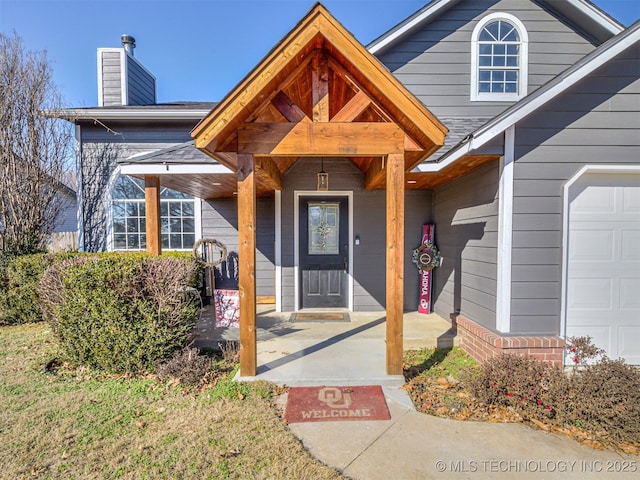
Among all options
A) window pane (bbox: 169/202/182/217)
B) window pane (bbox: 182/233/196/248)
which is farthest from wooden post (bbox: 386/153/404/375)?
window pane (bbox: 169/202/182/217)

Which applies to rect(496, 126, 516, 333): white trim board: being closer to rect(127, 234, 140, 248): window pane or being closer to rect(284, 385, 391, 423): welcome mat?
rect(284, 385, 391, 423): welcome mat

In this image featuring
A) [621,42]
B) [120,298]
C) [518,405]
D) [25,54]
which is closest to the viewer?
[518,405]

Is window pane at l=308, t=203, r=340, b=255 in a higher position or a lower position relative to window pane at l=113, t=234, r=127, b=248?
higher

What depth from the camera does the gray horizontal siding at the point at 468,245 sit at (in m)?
3.96

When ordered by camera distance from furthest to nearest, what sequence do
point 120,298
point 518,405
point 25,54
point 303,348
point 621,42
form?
point 25,54 < point 303,348 < point 120,298 < point 621,42 < point 518,405

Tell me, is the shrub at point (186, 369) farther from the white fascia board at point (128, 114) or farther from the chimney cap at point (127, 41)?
the chimney cap at point (127, 41)

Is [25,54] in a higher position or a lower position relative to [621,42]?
higher

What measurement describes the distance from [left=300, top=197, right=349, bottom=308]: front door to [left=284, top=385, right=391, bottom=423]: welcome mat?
2.80 metres

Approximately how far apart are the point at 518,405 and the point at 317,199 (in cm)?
422

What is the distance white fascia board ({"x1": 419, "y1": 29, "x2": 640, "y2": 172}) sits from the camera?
3.34 metres

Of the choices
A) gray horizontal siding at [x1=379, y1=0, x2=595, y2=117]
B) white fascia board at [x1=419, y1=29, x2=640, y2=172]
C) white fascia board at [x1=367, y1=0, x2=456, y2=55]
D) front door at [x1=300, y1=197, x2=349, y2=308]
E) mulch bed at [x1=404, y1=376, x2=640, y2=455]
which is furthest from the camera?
front door at [x1=300, y1=197, x2=349, y2=308]

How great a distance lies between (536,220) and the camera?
369 centimetres

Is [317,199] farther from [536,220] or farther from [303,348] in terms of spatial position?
[536,220]

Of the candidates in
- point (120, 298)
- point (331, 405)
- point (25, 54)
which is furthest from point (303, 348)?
point (25, 54)
